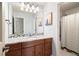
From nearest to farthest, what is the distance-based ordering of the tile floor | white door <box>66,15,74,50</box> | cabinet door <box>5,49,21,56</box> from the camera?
1. cabinet door <box>5,49,21,56</box>
2. the tile floor
3. white door <box>66,15,74,50</box>

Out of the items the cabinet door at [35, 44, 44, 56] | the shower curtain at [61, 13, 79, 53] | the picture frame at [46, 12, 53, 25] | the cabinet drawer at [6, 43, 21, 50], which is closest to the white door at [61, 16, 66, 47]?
the shower curtain at [61, 13, 79, 53]

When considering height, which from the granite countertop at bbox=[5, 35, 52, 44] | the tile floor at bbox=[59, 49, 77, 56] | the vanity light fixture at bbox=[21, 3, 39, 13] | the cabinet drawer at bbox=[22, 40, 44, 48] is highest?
the vanity light fixture at bbox=[21, 3, 39, 13]

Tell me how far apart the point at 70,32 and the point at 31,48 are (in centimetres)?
77

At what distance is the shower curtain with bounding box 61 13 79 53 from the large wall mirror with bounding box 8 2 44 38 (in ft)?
1.55

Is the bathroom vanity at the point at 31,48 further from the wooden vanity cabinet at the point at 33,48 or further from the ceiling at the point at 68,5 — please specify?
the ceiling at the point at 68,5

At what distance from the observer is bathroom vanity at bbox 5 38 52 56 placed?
153 cm

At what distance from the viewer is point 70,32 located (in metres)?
1.79

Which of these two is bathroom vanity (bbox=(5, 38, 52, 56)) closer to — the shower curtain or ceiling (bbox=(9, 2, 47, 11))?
the shower curtain

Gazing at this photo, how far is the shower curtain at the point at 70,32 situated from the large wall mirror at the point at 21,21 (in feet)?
1.55

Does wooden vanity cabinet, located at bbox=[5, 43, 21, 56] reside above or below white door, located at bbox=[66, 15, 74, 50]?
below

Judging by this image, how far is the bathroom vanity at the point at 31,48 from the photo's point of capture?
153cm

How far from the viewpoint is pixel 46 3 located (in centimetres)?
158

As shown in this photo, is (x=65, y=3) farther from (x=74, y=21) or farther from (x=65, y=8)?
(x=74, y=21)

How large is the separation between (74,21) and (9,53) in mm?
1228
